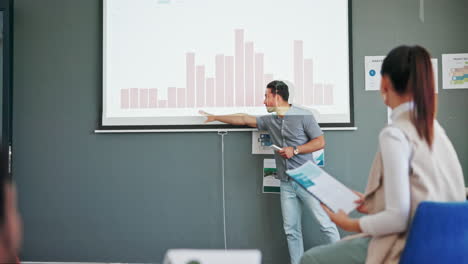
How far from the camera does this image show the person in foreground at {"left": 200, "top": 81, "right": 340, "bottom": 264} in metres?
2.48

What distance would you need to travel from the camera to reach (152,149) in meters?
2.88

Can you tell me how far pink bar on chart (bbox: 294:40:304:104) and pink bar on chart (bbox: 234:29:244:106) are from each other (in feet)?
1.38

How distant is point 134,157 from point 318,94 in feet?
5.15

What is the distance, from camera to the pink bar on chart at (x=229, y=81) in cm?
282

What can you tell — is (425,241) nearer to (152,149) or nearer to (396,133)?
(396,133)

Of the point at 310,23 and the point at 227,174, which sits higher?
the point at 310,23

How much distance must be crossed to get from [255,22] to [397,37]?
1.12 m

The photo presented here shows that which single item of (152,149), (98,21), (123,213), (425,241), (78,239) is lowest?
(78,239)

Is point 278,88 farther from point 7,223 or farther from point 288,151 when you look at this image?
point 7,223

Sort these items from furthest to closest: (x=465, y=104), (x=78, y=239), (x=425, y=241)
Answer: (x=78, y=239) < (x=465, y=104) < (x=425, y=241)

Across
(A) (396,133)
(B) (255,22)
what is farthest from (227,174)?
(A) (396,133)

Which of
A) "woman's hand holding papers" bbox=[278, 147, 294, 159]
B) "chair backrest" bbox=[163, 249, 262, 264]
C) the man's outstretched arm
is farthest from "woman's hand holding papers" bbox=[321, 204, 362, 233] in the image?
the man's outstretched arm

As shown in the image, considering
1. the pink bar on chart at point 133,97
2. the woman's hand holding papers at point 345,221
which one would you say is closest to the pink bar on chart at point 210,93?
the pink bar on chart at point 133,97

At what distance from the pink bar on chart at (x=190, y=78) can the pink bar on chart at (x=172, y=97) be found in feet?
0.35
